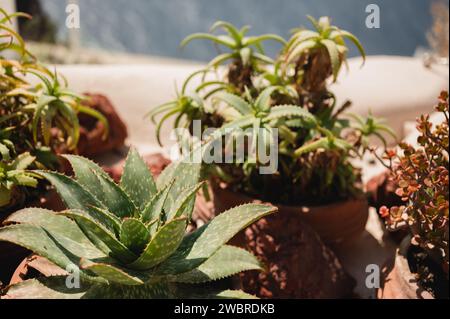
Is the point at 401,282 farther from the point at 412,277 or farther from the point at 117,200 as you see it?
the point at 117,200

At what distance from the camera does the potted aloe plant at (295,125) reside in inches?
65.4

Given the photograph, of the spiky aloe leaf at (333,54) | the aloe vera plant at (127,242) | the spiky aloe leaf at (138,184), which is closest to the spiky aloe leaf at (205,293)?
the aloe vera plant at (127,242)

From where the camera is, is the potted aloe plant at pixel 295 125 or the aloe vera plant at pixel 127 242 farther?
the potted aloe plant at pixel 295 125

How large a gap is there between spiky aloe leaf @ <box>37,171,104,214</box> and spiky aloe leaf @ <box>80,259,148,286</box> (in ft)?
0.65

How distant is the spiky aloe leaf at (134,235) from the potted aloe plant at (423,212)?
1.91ft

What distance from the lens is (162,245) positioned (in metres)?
1.08

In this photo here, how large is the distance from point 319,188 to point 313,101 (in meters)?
0.29

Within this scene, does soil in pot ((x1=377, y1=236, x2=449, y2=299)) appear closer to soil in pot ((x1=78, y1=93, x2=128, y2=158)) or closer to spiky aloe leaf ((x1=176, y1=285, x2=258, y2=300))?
spiky aloe leaf ((x1=176, y1=285, x2=258, y2=300))

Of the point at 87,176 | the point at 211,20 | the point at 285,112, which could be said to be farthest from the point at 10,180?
the point at 211,20

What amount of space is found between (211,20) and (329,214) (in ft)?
49.7

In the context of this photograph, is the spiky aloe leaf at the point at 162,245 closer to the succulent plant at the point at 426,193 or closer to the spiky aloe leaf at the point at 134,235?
the spiky aloe leaf at the point at 134,235

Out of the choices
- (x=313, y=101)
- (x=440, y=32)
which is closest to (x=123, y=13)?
(x=440, y=32)

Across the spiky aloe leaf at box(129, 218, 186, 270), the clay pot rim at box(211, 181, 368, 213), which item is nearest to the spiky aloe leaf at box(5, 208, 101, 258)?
the spiky aloe leaf at box(129, 218, 186, 270)

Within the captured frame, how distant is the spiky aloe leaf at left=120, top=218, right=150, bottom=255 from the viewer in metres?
1.07
